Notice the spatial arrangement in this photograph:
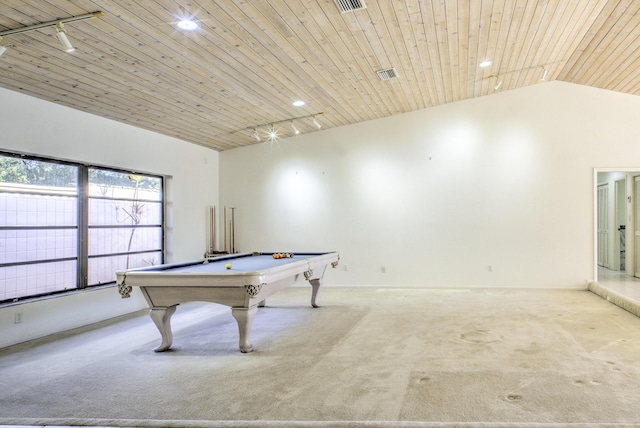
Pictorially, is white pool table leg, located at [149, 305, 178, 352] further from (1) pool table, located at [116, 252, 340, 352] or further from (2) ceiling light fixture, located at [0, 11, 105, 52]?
(2) ceiling light fixture, located at [0, 11, 105, 52]

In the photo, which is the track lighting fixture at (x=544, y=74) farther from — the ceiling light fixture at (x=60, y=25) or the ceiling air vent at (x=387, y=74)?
the ceiling light fixture at (x=60, y=25)

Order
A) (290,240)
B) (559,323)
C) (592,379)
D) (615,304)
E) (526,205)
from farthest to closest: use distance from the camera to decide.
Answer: (290,240), (526,205), (615,304), (559,323), (592,379)

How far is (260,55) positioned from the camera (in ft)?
14.2

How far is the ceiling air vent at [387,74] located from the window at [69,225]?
3591mm

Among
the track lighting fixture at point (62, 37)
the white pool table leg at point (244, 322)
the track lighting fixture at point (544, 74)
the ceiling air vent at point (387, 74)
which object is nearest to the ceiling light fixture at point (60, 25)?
the track lighting fixture at point (62, 37)

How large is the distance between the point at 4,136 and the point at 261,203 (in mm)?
4380

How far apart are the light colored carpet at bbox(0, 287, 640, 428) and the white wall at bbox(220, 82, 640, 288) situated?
1843 mm

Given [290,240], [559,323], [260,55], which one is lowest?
[559,323]

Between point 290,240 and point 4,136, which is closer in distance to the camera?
Answer: point 4,136

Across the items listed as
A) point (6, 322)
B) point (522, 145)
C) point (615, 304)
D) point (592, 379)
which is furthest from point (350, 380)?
point (522, 145)

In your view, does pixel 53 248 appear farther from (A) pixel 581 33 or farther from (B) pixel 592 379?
(A) pixel 581 33

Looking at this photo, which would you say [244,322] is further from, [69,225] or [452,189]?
[452,189]

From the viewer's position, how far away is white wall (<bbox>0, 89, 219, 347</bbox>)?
4.38 meters

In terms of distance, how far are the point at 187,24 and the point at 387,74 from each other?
2.72 metres
